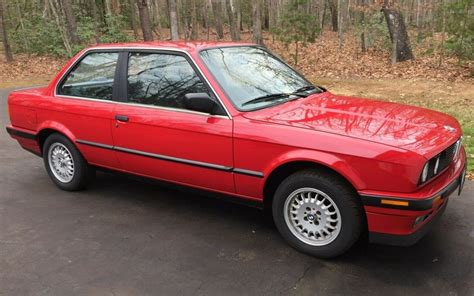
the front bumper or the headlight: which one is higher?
the headlight

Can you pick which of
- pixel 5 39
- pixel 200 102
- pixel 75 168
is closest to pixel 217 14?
pixel 5 39

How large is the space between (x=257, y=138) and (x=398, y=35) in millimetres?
13980

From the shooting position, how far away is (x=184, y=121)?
3980 mm

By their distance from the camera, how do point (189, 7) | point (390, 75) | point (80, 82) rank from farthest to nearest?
1. point (189, 7)
2. point (390, 75)
3. point (80, 82)

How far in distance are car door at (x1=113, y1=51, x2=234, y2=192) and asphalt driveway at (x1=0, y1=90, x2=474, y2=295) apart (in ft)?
1.63

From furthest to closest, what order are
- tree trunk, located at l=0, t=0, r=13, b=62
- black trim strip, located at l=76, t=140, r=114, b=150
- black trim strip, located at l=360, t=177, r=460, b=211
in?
tree trunk, located at l=0, t=0, r=13, b=62
black trim strip, located at l=76, t=140, r=114, b=150
black trim strip, located at l=360, t=177, r=460, b=211

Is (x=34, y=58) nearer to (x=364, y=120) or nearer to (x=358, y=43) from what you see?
(x=358, y=43)

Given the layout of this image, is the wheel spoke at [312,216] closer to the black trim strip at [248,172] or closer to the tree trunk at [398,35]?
the black trim strip at [248,172]

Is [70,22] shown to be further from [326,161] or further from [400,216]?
[400,216]

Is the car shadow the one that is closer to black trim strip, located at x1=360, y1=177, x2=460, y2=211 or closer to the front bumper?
the front bumper

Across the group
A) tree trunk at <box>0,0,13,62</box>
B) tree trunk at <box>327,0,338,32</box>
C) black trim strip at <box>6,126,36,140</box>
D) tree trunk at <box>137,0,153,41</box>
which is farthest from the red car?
tree trunk at <box>327,0,338,32</box>

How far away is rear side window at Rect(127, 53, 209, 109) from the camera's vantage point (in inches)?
162

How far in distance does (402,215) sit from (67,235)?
2.90m

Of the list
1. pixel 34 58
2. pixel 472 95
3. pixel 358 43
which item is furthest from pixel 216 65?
pixel 34 58
